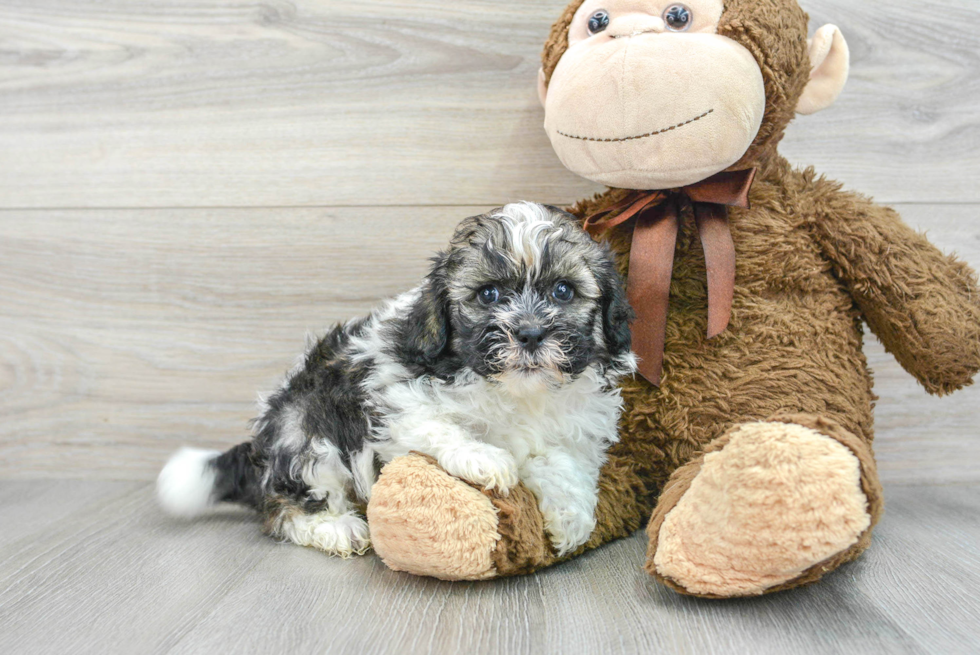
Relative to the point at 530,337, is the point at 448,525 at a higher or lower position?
lower

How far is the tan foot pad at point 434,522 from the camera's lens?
4.75 feet

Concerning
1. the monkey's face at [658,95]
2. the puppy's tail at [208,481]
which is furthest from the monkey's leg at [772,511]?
the puppy's tail at [208,481]

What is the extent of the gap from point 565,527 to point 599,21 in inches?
46.1

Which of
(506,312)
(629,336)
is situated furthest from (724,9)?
(506,312)

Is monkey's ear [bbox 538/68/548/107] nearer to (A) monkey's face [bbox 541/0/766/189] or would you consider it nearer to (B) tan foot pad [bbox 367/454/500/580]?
(A) monkey's face [bbox 541/0/766/189]

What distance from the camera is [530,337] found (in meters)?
1.40

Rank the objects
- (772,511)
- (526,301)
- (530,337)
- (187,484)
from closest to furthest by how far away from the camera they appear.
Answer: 1. (772,511)
2. (530,337)
3. (526,301)
4. (187,484)

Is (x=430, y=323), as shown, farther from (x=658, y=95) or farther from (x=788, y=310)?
(x=788, y=310)

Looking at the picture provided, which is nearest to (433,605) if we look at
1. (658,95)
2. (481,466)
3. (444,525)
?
(444,525)

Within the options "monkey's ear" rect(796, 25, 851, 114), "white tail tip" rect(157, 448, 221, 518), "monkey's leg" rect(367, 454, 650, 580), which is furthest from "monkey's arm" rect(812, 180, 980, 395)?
"white tail tip" rect(157, 448, 221, 518)

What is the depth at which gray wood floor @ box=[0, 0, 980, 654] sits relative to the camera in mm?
2285

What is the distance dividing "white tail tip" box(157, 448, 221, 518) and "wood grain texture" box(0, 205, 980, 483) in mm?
465

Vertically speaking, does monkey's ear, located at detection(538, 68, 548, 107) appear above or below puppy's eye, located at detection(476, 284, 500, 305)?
above

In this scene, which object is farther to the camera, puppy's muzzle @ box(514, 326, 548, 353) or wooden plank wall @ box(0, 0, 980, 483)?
wooden plank wall @ box(0, 0, 980, 483)
